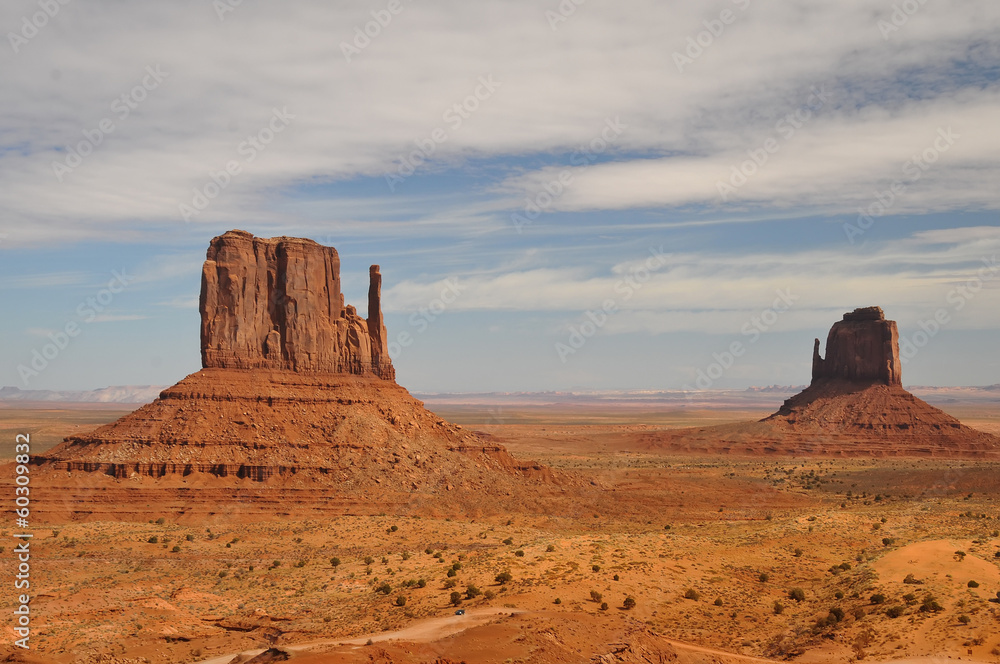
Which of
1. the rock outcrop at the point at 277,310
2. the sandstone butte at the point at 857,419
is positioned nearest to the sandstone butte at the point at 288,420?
the rock outcrop at the point at 277,310

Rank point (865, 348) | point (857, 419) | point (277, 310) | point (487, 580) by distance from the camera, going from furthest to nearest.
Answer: point (865, 348) < point (857, 419) < point (277, 310) < point (487, 580)

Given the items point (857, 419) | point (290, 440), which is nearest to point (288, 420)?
point (290, 440)

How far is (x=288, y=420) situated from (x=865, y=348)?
9845 cm

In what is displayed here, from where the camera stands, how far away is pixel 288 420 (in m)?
62.9

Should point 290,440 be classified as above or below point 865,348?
below

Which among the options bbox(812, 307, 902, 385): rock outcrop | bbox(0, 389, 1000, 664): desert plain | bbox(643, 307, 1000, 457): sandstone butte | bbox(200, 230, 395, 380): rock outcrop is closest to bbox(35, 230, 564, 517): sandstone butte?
bbox(200, 230, 395, 380): rock outcrop

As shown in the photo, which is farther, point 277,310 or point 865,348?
point 865,348

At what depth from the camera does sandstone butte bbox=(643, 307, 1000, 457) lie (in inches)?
4719

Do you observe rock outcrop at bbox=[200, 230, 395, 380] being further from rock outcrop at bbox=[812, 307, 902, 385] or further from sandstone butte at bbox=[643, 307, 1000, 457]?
rock outcrop at bbox=[812, 307, 902, 385]

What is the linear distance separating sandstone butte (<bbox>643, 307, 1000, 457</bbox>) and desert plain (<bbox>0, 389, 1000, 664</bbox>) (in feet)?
195

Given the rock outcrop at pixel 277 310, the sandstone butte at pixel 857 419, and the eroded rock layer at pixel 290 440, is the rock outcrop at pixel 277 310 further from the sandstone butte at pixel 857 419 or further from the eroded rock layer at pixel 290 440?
the sandstone butte at pixel 857 419

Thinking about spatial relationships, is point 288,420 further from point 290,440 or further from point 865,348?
point 865,348

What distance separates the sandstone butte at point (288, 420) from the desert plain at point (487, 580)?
1137mm

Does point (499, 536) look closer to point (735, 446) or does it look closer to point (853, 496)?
point (853, 496)
